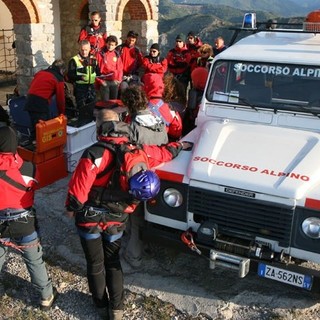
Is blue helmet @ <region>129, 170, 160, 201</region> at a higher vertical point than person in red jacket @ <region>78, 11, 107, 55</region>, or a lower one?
lower

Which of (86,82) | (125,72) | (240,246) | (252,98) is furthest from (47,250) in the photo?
(125,72)

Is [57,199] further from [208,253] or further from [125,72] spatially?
[125,72]

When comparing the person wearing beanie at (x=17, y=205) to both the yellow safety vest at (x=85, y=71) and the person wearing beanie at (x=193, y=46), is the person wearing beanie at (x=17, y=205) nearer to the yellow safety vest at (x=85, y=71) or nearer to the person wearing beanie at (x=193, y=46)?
the yellow safety vest at (x=85, y=71)

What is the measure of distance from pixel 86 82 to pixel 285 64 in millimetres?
4258

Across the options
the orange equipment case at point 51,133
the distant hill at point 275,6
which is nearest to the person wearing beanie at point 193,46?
the orange equipment case at point 51,133

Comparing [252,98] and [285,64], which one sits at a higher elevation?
[285,64]

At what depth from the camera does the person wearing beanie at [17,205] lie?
3490mm

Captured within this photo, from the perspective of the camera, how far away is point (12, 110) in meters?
6.94

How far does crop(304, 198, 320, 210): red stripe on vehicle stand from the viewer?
133 inches

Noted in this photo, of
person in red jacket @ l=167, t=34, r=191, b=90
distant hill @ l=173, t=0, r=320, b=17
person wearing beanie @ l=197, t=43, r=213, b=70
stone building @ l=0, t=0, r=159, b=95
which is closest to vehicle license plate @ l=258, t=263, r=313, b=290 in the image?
person wearing beanie @ l=197, t=43, r=213, b=70

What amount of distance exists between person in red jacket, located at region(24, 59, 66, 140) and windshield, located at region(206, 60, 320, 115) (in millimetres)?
2678

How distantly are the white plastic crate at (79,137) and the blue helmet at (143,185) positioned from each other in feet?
10.6

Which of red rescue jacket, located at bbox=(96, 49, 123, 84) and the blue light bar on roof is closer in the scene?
the blue light bar on roof

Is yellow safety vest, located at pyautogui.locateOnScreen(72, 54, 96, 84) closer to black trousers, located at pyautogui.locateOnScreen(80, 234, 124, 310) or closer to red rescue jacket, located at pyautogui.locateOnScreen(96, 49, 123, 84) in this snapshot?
red rescue jacket, located at pyautogui.locateOnScreen(96, 49, 123, 84)
